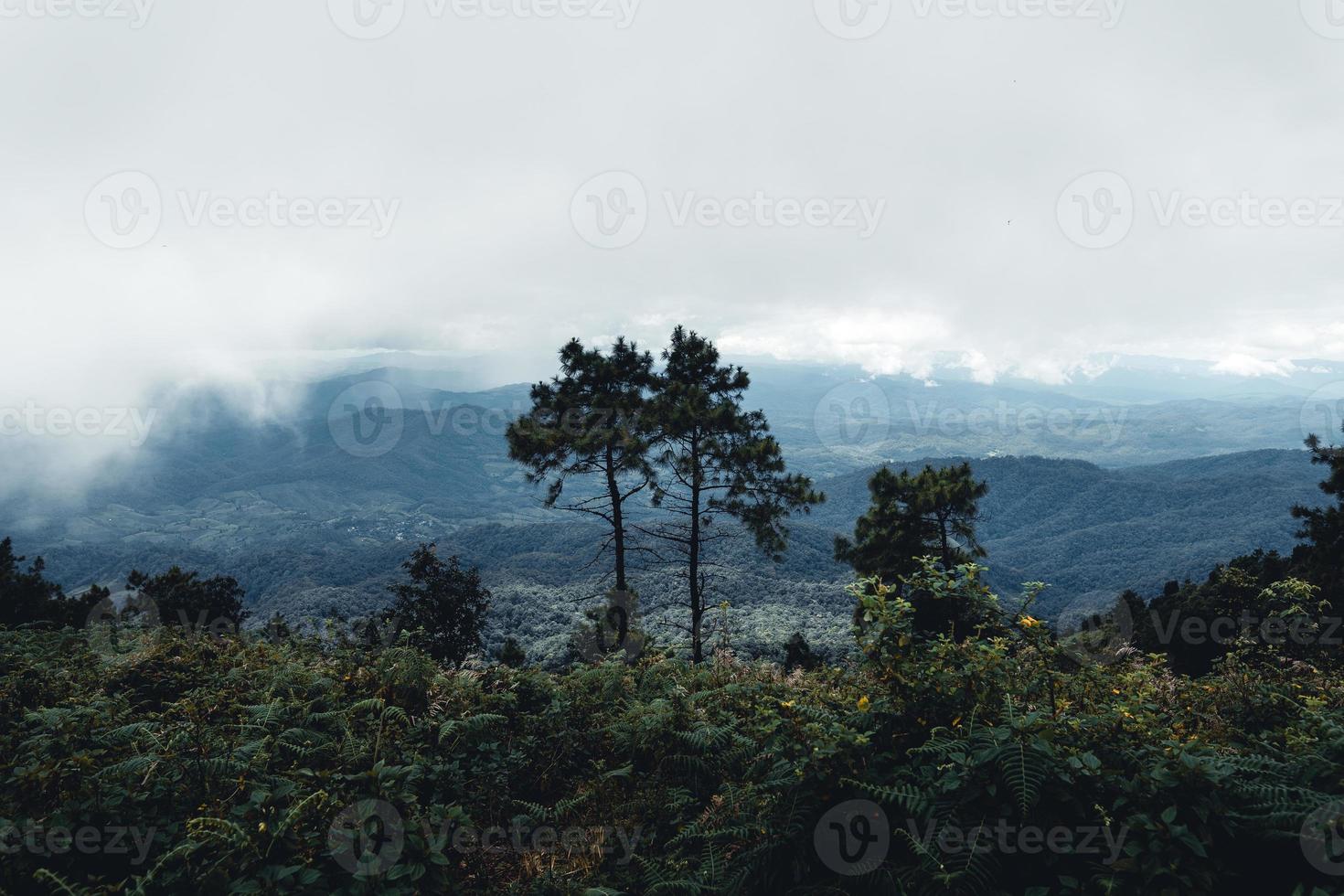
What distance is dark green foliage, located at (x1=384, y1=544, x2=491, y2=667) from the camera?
18438mm

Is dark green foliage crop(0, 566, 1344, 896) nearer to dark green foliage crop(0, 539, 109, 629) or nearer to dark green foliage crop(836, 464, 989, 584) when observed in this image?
dark green foliage crop(0, 539, 109, 629)

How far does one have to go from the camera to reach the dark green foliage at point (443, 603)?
1844 centimetres

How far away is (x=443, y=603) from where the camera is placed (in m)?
19.3

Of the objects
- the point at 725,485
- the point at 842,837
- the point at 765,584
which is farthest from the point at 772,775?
the point at 765,584

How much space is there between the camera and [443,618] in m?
19.1

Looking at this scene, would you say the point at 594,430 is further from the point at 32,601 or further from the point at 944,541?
the point at 32,601

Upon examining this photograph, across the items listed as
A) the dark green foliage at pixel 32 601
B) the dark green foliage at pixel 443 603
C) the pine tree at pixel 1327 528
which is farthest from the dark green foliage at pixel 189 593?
the pine tree at pixel 1327 528

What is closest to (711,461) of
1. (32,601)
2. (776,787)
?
(776,787)

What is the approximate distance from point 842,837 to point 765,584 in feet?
248

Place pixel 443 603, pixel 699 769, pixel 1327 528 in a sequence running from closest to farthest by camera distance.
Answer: pixel 699 769
pixel 443 603
pixel 1327 528

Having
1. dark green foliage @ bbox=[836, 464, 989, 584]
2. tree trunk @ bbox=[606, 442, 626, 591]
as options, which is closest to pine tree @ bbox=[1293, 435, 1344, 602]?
dark green foliage @ bbox=[836, 464, 989, 584]

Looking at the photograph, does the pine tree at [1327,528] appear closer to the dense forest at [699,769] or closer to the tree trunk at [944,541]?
the tree trunk at [944,541]

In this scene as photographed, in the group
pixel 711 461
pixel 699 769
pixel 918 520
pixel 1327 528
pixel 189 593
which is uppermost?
pixel 711 461

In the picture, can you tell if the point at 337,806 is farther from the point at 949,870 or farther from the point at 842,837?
the point at 949,870
